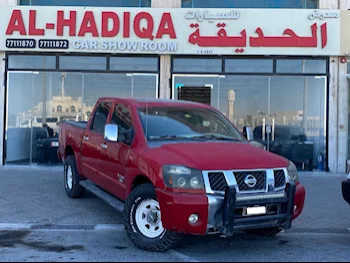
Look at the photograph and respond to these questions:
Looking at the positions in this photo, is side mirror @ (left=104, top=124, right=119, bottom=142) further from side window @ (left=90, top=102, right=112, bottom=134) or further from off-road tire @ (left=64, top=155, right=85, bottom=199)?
off-road tire @ (left=64, top=155, right=85, bottom=199)

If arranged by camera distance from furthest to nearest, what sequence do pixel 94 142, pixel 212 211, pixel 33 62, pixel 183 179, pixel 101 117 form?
pixel 33 62, pixel 101 117, pixel 94 142, pixel 183 179, pixel 212 211

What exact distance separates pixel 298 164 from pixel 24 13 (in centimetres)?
931

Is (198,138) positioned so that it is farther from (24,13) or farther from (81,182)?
(24,13)

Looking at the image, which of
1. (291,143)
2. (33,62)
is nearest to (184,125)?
(291,143)

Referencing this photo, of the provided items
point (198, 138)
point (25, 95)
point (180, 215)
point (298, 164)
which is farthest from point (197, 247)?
point (25, 95)

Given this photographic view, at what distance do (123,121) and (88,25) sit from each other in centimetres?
704

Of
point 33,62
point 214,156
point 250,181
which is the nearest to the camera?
point 250,181

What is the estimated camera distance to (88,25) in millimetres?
12602

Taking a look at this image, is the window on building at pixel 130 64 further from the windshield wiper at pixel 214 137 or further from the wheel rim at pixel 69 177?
the windshield wiper at pixel 214 137

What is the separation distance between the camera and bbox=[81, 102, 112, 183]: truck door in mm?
6934

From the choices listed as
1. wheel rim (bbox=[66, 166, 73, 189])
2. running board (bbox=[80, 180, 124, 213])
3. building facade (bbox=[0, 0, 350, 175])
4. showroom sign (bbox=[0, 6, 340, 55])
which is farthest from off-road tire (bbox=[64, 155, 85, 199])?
showroom sign (bbox=[0, 6, 340, 55])

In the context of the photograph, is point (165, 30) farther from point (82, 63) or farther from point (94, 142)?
point (94, 142)

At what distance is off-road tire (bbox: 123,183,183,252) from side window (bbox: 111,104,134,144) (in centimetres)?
82

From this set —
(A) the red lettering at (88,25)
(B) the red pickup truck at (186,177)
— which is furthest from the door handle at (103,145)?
(A) the red lettering at (88,25)
